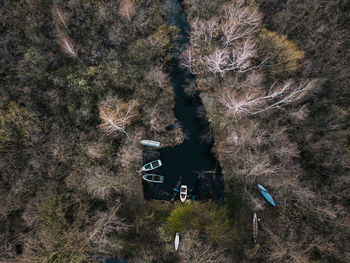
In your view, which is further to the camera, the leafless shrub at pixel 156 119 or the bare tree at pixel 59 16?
the leafless shrub at pixel 156 119

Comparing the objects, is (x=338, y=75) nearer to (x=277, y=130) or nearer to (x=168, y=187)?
(x=277, y=130)

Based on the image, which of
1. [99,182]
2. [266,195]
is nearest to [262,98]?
[266,195]

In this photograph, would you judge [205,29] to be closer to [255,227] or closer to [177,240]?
[255,227]

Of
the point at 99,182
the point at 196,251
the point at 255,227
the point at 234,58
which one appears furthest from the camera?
the point at 234,58

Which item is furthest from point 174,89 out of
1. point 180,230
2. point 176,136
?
point 180,230

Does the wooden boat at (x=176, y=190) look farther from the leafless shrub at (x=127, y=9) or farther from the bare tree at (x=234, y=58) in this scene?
the leafless shrub at (x=127, y=9)

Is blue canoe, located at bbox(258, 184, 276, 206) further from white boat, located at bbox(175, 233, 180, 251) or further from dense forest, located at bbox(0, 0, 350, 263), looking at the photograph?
white boat, located at bbox(175, 233, 180, 251)

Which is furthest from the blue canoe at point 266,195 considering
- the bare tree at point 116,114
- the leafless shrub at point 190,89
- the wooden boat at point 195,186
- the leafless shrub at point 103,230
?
the bare tree at point 116,114
